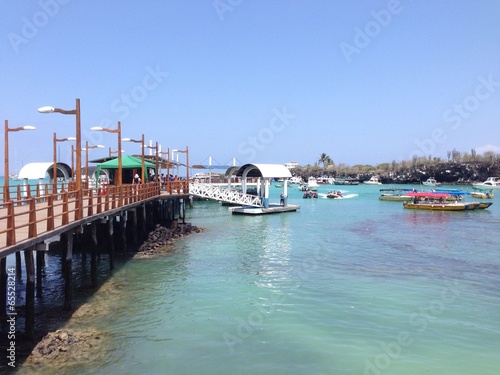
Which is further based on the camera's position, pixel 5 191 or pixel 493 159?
pixel 493 159

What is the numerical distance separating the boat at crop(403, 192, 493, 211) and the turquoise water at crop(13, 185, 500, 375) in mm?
22305

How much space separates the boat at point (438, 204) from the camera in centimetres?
4552

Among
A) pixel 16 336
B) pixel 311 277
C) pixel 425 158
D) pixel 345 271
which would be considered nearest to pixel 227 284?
pixel 311 277

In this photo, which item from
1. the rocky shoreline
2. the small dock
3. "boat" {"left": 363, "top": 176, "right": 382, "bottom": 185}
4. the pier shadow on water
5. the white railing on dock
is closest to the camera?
the rocky shoreline

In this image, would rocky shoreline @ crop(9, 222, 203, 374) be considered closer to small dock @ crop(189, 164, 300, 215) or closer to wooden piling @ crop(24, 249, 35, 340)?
wooden piling @ crop(24, 249, 35, 340)

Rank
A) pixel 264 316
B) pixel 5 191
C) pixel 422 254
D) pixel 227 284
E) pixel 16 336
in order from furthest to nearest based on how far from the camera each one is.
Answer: pixel 422 254, pixel 5 191, pixel 227 284, pixel 264 316, pixel 16 336

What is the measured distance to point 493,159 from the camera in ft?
385

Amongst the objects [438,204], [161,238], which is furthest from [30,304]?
[438,204]

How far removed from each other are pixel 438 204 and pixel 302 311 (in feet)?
126

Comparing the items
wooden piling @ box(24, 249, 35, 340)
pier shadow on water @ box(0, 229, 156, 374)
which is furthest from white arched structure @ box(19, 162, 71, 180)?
wooden piling @ box(24, 249, 35, 340)

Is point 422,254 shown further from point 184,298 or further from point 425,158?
point 425,158

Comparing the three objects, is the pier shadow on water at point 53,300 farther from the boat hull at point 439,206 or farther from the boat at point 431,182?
the boat at point 431,182

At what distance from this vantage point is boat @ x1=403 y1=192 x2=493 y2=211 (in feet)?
149

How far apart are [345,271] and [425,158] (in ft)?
420
